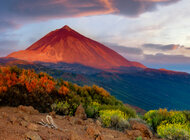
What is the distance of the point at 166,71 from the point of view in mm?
183250

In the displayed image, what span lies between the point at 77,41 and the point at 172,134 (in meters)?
184

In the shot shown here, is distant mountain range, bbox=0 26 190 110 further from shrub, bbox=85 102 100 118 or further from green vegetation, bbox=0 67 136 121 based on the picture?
shrub, bbox=85 102 100 118

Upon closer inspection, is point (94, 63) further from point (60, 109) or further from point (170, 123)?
point (170, 123)

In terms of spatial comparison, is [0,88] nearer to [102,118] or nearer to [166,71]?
[102,118]

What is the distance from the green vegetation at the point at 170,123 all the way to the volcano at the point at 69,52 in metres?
143

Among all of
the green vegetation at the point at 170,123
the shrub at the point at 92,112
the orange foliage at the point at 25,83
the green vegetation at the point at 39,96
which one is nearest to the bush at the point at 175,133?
the green vegetation at the point at 170,123

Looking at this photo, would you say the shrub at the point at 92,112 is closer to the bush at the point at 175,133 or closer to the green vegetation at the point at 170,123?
the green vegetation at the point at 170,123

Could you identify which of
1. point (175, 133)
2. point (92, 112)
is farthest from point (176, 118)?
point (92, 112)

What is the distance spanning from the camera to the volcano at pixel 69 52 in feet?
506

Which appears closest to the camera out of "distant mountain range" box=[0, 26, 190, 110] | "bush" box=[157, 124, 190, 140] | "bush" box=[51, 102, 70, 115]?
"bush" box=[157, 124, 190, 140]

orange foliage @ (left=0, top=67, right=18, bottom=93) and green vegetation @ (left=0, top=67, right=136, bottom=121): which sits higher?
orange foliage @ (left=0, top=67, right=18, bottom=93)

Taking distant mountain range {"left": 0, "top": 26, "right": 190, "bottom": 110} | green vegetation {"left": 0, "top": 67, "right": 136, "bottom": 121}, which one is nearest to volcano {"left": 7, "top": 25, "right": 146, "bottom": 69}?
distant mountain range {"left": 0, "top": 26, "right": 190, "bottom": 110}

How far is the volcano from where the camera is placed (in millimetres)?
154375

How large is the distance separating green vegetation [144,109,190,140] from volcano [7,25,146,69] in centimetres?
14331
